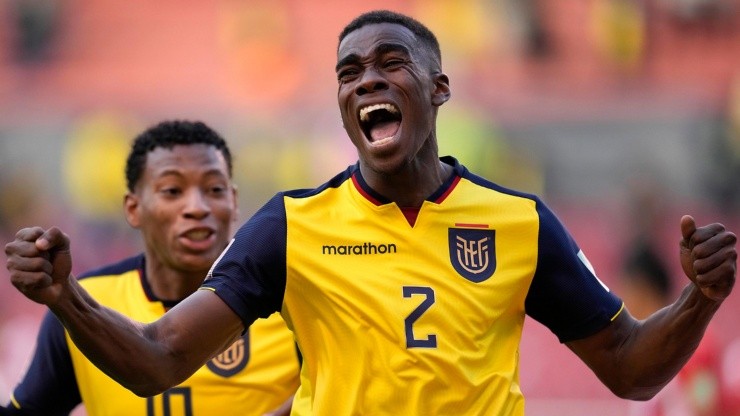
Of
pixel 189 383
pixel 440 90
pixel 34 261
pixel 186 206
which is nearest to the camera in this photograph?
pixel 34 261

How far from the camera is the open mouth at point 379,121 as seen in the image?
4152mm

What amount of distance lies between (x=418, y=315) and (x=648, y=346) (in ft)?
2.47

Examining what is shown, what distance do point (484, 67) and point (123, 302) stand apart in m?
14.7

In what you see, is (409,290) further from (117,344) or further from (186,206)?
(186,206)

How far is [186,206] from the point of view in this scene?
5.53 m

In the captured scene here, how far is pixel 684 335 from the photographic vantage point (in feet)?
13.6

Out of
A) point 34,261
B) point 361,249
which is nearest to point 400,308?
point 361,249

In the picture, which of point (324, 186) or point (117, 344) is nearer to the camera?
point (117, 344)

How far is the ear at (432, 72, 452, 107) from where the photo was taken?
4.39m

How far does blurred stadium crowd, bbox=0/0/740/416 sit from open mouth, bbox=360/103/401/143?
1243cm

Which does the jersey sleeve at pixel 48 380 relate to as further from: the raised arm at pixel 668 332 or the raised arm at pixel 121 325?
the raised arm at pixel 668 332

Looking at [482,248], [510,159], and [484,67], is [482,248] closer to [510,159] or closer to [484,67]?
[510,159]

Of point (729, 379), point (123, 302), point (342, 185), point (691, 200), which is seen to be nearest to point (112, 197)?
point (691, 200)

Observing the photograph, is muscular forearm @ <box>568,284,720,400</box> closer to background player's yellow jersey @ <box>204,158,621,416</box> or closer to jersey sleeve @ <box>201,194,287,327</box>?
background player's yellow jersey @ <box>204,158,621,416</box>
